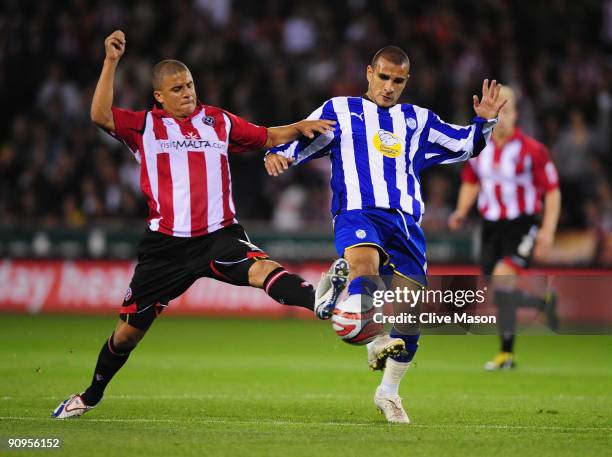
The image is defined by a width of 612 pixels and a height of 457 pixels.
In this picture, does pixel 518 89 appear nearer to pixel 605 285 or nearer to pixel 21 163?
pixel 605 285

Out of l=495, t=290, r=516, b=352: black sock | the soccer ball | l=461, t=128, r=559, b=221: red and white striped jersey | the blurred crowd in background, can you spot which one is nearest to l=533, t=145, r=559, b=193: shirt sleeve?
l=461, t=128, r=559, b=221: red and white striped jersey

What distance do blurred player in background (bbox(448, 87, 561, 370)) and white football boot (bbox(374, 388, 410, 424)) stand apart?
4063 millimetres

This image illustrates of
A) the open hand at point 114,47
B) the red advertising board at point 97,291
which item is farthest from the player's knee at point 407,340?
the red advertising board at point 97,291

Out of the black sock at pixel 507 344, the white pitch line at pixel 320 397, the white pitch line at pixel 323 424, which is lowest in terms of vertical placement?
the black sock at pixel 507 344

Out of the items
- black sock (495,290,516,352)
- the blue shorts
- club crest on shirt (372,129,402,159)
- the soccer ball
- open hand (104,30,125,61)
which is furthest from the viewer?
black sock (495,290,516,352)

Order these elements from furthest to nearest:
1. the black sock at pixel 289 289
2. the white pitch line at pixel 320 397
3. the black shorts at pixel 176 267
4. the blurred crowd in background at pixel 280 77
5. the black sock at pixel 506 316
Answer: the blurred crowd in background at pixel 280 77 → the black sock at pixel 506 316 → the white pitch line at pixel 320 397 → the black shorts at pixel 176 267 → the black sock at pixel 289 289

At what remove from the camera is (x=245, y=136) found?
752 cm

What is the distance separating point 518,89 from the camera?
1834 cm

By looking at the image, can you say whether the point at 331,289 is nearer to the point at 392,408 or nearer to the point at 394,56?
the point at 392,408

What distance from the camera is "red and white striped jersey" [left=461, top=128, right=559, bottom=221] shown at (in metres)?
11.4

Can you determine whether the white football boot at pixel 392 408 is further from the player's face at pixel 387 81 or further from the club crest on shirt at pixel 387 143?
the player's face at pixel 387 81

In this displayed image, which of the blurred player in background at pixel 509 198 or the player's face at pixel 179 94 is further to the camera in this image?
the blurred player in background at pixel 509 198

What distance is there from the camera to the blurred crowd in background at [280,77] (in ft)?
58.4

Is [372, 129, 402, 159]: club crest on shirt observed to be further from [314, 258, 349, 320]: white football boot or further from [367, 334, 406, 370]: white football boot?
[367, 334, 406, 370]: white football boot
